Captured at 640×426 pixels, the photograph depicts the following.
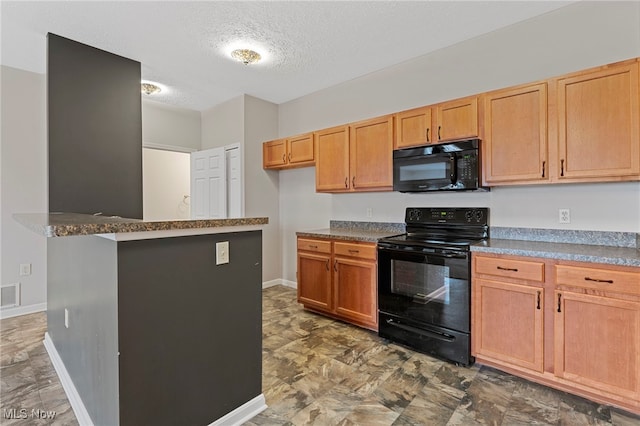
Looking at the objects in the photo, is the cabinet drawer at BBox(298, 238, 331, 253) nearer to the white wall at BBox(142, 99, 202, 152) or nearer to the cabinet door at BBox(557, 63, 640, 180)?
the cabinet door at BBox(557, 63, 640, 180)

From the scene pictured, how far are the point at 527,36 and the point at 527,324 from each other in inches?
92.0

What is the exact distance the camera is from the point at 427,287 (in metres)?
2.59

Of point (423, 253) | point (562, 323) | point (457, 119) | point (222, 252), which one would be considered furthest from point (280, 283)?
point (562, 323)

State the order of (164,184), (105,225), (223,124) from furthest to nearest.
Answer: (164,184)
(223,124)
(105,225)

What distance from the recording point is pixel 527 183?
2.40m

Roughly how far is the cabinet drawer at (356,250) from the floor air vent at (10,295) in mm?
3647

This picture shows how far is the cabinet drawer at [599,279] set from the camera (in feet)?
5.82

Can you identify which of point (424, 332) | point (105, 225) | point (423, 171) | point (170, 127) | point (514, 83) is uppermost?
point (170, 127)

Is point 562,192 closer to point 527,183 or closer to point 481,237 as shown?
point 527,183

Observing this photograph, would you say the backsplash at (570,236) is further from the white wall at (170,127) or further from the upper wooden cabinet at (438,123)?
the white wall at (170,127)

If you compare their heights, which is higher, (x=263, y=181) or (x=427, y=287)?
(x=263, y=181)

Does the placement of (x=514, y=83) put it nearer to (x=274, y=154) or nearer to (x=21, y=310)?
(x=274, y=154)

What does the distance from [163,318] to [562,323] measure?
2.36m

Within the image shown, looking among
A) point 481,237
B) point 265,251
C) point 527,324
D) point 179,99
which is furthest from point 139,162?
point 527,324
